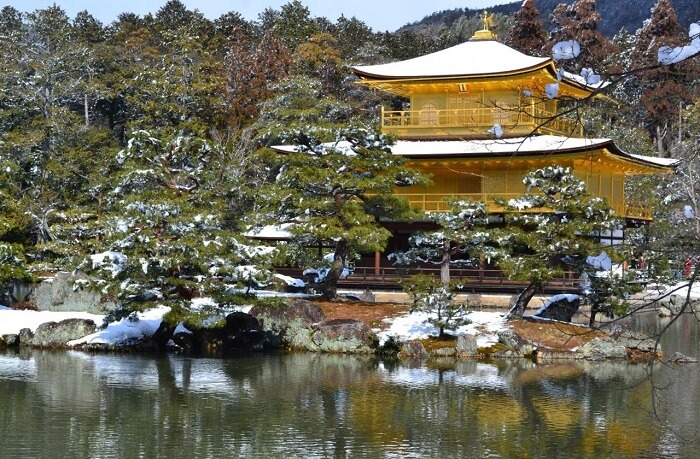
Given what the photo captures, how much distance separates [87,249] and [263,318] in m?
8.65

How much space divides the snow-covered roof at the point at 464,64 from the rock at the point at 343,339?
12.5 metres

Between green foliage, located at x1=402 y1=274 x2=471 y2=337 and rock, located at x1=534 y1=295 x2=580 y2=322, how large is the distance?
247 centimetres

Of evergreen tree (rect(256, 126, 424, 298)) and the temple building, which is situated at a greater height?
the temple building

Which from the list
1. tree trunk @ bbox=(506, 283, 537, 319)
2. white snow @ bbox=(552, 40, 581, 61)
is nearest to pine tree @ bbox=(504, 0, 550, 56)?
tree trunk @ bbox=(506, 283, 537, 319)

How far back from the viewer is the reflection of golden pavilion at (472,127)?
29.3 meters

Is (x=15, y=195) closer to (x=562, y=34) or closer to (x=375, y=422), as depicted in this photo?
(x=375, y=422)

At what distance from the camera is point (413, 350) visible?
65.0 ft

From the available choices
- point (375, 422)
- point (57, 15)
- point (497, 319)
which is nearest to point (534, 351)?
point (497, 319)

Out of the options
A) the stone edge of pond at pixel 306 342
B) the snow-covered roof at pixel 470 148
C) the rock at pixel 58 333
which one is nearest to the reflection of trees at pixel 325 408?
the stone edge of pond at pixel 306 342

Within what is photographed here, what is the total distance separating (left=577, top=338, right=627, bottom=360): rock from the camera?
63.8 feet

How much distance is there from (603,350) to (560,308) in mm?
2301

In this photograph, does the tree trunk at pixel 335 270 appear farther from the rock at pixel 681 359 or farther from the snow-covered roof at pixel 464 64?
the snow-covered roof at pixel 464 64

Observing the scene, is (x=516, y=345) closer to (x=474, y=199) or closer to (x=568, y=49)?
(x=474, y=199)

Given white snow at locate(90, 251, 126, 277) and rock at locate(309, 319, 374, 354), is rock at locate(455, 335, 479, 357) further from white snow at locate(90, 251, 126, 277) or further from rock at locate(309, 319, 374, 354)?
white snow at locate(90, 251, 126, 277)
